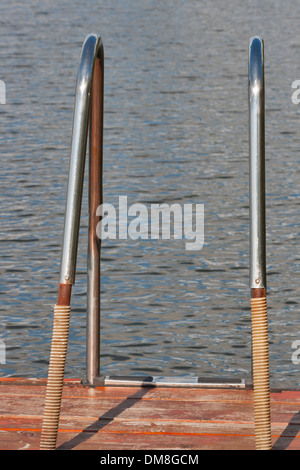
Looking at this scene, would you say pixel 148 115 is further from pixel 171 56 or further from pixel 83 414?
pixel 83 414

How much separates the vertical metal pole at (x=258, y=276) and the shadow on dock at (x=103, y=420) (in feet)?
2.62

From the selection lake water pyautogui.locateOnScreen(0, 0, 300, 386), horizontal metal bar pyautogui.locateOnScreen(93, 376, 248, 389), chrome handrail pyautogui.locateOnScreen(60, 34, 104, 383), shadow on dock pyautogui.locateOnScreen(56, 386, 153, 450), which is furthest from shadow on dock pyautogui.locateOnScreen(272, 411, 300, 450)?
lake water pyautogui.locateOnScreen(0, 0, 300, 386)

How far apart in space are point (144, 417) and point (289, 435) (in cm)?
65

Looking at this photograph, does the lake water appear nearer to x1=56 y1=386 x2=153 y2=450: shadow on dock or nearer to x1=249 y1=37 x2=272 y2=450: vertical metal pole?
x1=56 y1=386 x2=153 y2=450: shadow on dock

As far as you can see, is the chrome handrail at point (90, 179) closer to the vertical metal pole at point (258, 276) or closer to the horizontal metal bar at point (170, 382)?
the horizontal metal bar at point (170, 382)

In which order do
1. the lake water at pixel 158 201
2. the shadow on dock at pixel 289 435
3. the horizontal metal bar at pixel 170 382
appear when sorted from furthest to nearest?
the lake water at pixel 158 201, the horizontal metal bar at pixel 170 382, the shadow on dock at pixel 289 435

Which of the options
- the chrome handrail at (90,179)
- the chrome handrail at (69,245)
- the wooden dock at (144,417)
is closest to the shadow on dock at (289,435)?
the wooden dock at (144,417)

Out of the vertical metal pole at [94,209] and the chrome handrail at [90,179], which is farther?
the vertical metal pole at [94,209]

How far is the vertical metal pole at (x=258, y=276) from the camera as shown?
4.08 m

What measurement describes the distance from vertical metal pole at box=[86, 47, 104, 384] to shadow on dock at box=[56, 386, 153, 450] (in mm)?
275

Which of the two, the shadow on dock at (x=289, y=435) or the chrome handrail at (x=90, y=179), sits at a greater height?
the chrome handrail at (x=90, y=179)

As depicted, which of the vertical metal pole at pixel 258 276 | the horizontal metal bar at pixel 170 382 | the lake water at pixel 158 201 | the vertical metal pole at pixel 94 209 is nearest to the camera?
the vertical metal pole at pixel 258 276

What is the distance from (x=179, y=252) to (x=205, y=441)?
338 inches

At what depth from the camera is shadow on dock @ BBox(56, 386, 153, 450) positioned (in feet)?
14.6
